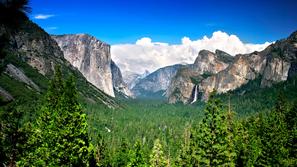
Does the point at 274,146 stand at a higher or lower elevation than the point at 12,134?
lower

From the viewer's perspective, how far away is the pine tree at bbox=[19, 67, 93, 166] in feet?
109

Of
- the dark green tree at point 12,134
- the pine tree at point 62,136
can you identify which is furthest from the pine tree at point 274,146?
the dark green tree at point 12,134

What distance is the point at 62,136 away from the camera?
33.2m

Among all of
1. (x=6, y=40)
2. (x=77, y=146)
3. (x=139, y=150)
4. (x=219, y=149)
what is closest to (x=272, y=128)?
(x=219, y=149)

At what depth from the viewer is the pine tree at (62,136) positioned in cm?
3309

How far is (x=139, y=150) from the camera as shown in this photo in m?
63.0

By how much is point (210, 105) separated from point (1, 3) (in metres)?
28.5

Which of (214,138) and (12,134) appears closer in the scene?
(12,134)

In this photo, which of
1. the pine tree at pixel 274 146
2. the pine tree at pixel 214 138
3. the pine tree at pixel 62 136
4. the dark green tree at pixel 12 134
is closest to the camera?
the dark green tree at pixel 12 134

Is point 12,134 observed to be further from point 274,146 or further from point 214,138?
point 274,146

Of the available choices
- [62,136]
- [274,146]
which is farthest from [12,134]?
[274,146]

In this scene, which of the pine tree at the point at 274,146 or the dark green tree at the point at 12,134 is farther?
the pine tree at the point at 274,146

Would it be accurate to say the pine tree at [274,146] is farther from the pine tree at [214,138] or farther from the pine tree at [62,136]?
the pine tree at [62,136]

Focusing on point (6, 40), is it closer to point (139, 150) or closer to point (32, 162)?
point (32, 162)
